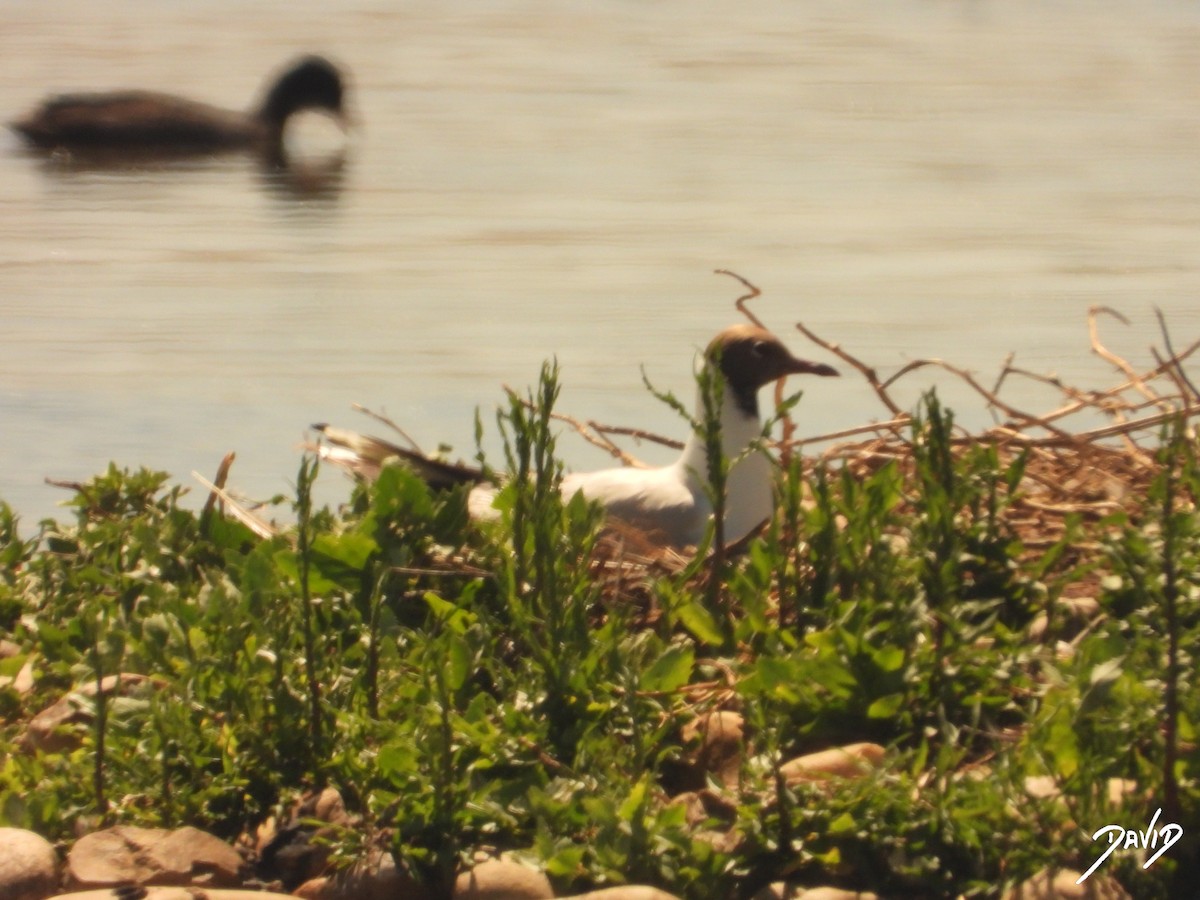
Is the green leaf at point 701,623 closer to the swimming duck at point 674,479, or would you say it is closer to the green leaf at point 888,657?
the green leaf at point 888,657

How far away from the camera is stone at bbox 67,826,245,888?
358 centimetres

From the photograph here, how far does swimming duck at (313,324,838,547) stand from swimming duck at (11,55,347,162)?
784 cm

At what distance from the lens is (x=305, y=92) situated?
13.7m

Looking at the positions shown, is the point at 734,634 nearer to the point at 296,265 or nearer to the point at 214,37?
the point at 296,265

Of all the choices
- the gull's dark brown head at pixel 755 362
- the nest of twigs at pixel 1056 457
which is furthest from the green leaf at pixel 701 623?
the gull's dark brown head at pixel 755 362

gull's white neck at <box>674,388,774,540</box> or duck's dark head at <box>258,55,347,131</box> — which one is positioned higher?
duck's dark head at <box>258,55,347,131</box>

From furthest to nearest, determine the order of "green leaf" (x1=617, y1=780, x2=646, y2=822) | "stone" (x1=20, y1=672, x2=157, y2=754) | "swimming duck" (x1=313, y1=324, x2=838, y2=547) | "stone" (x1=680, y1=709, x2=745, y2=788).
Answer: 1. "swimming duck" (x1=313, y1=324, x2=838, y2=547)
2. "stone" (x1=20, y1=672, x2=157, y2=754)
3. "stone" (x1=680, y1=709, x2=745, y2=788)
4. "green leaf" (x1=617, y1=780, x2=646, y2=822)

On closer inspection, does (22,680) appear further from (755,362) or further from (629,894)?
(755,362)

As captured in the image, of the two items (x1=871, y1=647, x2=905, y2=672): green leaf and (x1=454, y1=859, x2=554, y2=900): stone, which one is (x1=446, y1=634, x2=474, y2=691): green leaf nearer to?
(x1=454, y1=859, x2=554, y2=900): stone

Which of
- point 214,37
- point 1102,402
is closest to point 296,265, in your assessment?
point 1102,402

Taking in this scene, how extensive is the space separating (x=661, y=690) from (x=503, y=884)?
0.62 m

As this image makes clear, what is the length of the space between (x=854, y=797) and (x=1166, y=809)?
1.69ft
